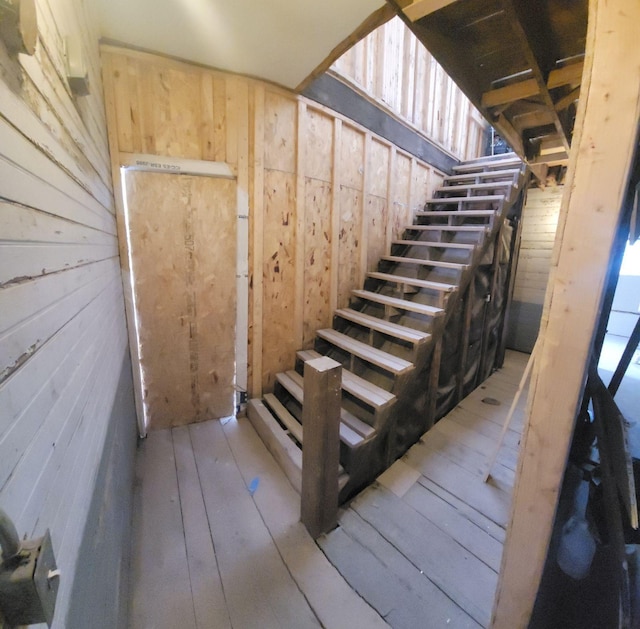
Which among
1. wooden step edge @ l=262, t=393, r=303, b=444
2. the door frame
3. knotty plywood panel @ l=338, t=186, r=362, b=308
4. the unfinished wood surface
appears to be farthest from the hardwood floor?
knotty plywood panel @ l=338, t=186, r=362, b=308

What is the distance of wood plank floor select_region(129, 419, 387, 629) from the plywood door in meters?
0.51

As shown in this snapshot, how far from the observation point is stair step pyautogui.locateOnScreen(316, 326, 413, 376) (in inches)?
88.2

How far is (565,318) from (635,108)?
0.52 metres

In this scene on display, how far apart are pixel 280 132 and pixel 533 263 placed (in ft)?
15.6

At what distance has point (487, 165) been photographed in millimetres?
4055

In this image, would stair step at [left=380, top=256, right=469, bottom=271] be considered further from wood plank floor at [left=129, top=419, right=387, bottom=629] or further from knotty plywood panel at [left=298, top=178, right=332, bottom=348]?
wood plank floor at [left=129, top=419, right=387, bottom=629]

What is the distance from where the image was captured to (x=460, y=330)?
9.99 feet

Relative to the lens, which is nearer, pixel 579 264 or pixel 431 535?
pixel 579 264

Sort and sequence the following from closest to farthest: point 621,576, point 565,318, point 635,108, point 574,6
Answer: point 635,108, point 565,318, point 621,576, point 574,6

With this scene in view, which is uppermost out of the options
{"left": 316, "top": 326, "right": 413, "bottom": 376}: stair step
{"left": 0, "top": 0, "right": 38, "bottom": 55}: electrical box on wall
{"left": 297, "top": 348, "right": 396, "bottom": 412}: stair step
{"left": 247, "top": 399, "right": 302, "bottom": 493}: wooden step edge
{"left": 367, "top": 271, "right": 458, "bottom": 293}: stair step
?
{"left": 0, "top": 0, "right": 38, "bottom": 55}: electrical box on wall

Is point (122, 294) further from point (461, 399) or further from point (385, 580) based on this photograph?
point (461, 399)

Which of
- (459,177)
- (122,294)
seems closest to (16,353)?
(122,294)

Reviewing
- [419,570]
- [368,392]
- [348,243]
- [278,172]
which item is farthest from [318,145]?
[419,570]

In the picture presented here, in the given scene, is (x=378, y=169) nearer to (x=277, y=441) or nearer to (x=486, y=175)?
(x=486, y=175)
